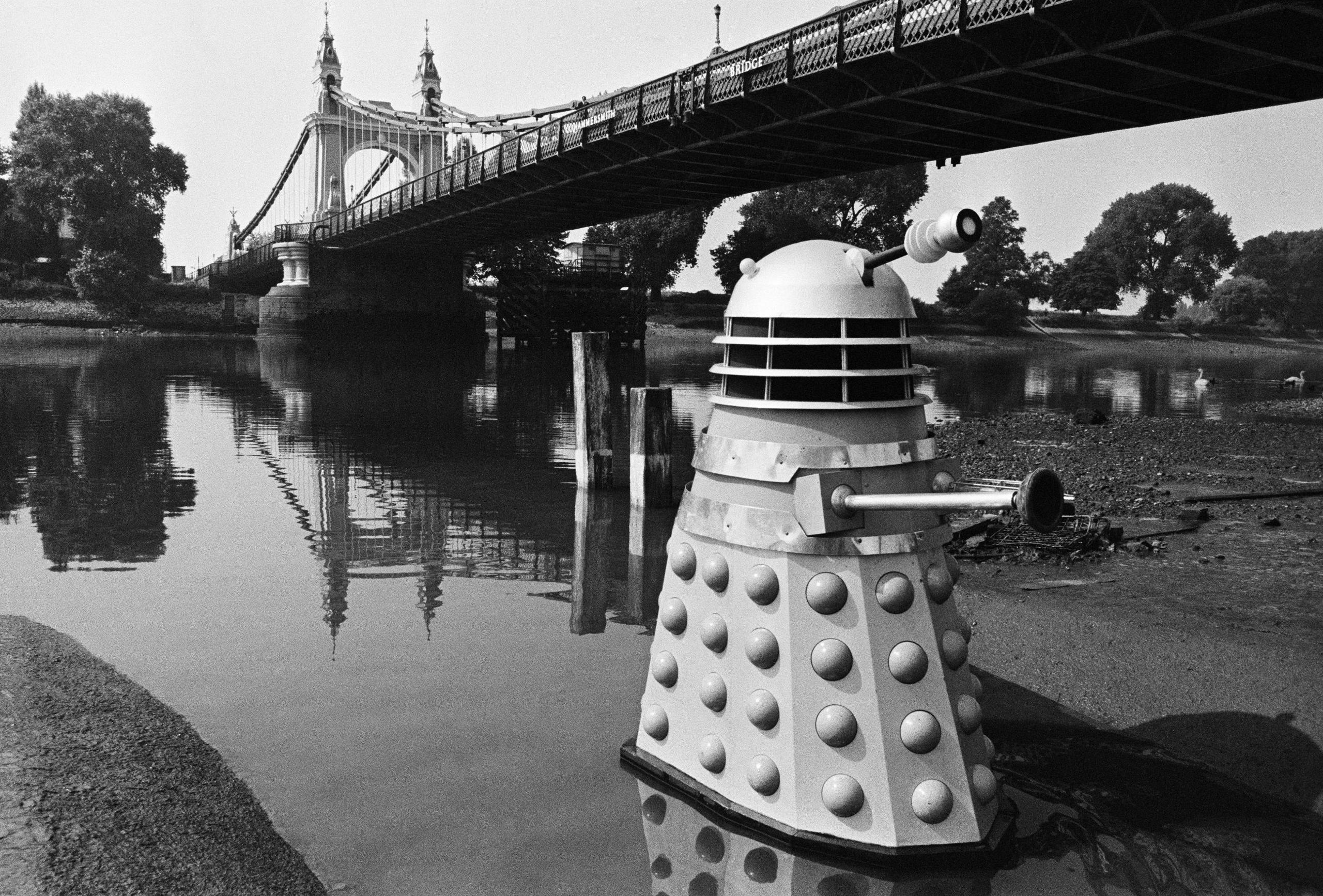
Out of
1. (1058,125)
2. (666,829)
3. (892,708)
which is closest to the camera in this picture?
(892,708)

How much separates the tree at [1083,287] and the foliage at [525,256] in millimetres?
47004

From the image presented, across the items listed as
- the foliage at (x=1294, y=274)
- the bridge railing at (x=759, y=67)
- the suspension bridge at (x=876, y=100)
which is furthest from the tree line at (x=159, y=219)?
the bridge railing at (x=759, y=67)

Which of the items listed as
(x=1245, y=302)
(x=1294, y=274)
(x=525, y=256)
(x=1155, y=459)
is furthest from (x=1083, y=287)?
(x=1155, y=459)

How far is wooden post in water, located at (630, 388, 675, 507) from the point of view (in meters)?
13.7

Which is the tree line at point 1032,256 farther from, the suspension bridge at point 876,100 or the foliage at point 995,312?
the suspension bridge at point 876,100

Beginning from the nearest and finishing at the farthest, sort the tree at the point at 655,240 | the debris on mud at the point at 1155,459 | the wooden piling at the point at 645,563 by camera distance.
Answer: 1. the wooden piling at the point at 645,563
2. the debris on mud at the point at 1155,459
3. the tree at the point at 655,240

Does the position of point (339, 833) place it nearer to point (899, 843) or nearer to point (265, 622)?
point (899, 843)

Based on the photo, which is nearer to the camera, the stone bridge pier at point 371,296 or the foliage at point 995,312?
the stone bridge pier at point 371,296

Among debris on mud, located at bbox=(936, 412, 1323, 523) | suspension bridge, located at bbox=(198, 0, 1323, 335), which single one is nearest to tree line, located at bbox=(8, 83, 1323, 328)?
suspension bridge, located at bbox=(198, 0, 1323, 335)

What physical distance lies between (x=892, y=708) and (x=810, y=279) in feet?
5.69

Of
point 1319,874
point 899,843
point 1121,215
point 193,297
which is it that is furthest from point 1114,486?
point 1121,215

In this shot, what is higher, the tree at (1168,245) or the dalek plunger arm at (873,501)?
the tree at (1168,245)

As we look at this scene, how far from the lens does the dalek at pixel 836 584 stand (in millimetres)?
4637

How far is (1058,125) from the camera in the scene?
1027 inches
